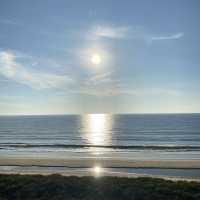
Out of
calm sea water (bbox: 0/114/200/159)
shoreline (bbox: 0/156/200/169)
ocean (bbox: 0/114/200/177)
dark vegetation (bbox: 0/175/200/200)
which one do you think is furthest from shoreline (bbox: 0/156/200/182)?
dark vegetation (bbox: 0/175/200/200)

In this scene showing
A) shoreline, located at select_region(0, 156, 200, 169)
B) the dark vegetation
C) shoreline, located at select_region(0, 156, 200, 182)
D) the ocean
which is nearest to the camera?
the dark vegetation

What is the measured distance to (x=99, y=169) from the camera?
90.6ft

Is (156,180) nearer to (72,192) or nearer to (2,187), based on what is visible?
(72,192)

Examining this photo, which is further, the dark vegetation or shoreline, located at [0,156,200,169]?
shoreline, located at [0,156,200,169]

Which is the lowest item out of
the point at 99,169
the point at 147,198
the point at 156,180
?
the point at 147,198

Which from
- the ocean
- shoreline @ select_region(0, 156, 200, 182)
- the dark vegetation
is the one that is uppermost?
the ocean

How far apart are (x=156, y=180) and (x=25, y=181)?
8.19 m

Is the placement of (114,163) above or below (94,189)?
above

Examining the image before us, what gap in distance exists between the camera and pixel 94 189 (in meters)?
17.0

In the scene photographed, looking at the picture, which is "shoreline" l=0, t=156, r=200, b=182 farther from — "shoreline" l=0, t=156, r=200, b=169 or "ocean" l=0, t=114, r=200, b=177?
"ocean" l=0, t=114, r=200, b=177

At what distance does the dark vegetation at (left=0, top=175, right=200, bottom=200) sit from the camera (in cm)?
1617

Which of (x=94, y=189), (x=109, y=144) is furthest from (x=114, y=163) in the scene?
(x=109, y=144)

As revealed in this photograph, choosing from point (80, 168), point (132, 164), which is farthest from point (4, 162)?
point (132, 164)

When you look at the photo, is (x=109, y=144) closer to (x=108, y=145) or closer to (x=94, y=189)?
(x=108, y=145)
